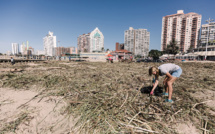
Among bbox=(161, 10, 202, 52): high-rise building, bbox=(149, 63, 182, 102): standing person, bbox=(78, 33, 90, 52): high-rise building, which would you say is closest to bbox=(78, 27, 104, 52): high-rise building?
bbox=(78, 33, 90, 52): high-rise building

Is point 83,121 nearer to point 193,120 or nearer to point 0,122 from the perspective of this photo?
point 0,122

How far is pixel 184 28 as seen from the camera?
87.4 metres

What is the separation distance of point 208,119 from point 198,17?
116839 mm

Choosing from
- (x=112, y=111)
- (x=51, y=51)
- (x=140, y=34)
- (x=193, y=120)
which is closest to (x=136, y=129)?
(x=112, y=111)

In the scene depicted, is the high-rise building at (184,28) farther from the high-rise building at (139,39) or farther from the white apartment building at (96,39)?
the white apartment building at (96,39)

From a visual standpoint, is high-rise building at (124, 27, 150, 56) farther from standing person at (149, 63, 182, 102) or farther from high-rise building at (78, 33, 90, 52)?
standing person at (149, 63, 182, 102)

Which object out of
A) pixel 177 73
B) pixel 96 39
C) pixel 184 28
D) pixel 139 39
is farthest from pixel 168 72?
pixel 139 39

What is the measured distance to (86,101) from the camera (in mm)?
3193

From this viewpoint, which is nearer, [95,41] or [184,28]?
[184,28]

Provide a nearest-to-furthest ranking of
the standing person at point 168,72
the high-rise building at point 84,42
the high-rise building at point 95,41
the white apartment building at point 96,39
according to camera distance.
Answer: the standing person at point 168,72
the white apartment building at point 96,39
the high-rise building at point 95,41
the high-rise building at point 84,42

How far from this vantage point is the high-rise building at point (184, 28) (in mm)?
85062

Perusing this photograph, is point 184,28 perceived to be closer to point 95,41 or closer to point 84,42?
point 95,41

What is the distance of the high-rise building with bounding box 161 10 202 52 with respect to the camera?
85062 mm

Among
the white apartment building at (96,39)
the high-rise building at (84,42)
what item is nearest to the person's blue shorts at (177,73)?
the white apartment building at (96,39)
